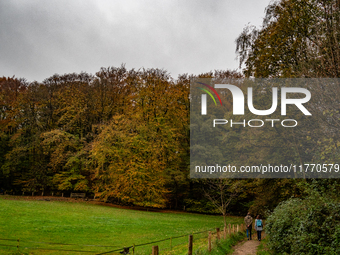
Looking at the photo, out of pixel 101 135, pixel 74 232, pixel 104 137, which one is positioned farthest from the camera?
pixel 104 137

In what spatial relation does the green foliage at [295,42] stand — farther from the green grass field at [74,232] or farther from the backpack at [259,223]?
the green grass field at [74,232]

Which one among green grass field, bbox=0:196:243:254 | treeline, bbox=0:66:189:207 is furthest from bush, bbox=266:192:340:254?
treeline, bbox=0:66:189:207

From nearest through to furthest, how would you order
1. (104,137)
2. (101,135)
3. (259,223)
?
(259,223)
(101,135)
(104,137)

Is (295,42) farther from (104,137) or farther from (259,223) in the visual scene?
(104,137)

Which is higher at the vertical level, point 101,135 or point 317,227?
point 101,135

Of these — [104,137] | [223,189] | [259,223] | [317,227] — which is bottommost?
[259,223]

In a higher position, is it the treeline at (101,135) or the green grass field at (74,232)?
the treeline at (101,135)

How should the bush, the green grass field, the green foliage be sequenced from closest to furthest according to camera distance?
1. the bush
2. the green foliage
3. the green grass field

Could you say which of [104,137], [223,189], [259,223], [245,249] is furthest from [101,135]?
[245,249]

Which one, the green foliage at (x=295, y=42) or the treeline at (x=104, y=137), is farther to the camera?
the treeline at (x=104, y=137)

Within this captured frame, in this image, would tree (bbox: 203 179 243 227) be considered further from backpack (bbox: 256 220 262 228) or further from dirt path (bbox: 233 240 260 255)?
dirt path (bbox: 233 240 260 255)

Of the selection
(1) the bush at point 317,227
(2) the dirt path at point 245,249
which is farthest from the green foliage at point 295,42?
(2) the dirt path at point 245,249

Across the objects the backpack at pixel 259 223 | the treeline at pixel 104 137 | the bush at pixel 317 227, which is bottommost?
the backpack at pixel 259 223

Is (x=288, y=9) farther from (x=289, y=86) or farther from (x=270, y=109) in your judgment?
(x=270, y=109)
